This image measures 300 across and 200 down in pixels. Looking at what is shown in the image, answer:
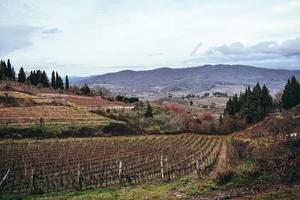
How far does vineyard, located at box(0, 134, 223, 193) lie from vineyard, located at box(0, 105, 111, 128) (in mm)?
10638

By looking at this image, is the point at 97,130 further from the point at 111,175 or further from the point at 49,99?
the point at 111,175

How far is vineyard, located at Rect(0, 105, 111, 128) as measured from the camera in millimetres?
71425

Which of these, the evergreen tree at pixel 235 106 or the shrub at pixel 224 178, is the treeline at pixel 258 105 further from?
the shrub at pixel 224 178

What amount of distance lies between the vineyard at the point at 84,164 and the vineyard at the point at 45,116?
10.6 m

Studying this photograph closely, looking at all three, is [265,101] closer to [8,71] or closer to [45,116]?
[45,116]

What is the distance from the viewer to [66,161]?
1639 inches

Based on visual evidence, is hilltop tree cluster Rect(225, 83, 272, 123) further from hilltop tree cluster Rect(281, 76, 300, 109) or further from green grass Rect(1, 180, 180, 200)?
green grass Rect(1, 180, 180, 200)

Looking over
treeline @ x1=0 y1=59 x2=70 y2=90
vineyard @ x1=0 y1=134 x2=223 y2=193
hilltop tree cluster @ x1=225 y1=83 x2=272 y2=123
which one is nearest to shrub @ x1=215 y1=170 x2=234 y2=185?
vineyard @ x1=0 y1=134 x2=223 y2=193

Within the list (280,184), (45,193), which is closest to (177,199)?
(280,184)

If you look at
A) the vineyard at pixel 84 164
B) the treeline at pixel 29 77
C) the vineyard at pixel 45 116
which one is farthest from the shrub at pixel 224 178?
the treeline at pixel 29 77

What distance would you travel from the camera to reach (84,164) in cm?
3972

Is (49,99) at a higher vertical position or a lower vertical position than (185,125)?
higher

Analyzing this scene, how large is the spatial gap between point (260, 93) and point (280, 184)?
2935 inches

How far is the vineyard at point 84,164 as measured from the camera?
27.5m
